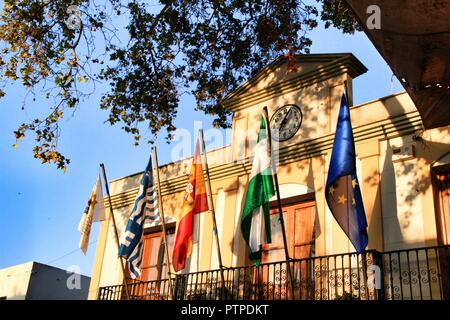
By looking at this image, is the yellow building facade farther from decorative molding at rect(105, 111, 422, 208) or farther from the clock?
the clock

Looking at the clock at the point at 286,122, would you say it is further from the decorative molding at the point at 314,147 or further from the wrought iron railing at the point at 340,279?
the wrought iron railing at the point at 340,279

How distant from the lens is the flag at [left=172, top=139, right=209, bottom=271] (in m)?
10.5

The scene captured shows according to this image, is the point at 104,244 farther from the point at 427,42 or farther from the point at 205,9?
the point at 427,42

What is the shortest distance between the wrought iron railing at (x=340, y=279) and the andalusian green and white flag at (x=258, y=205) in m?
0.47

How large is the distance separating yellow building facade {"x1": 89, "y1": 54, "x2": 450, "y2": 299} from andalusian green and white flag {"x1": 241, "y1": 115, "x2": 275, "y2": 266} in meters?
0.66

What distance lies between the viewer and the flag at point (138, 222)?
11070mm

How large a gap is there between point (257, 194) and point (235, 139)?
10.1ft

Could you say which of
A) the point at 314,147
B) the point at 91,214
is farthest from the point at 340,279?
the point at 91,214

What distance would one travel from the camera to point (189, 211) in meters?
10.8

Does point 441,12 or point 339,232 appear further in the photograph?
point 339,232

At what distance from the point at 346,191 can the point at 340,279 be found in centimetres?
155
